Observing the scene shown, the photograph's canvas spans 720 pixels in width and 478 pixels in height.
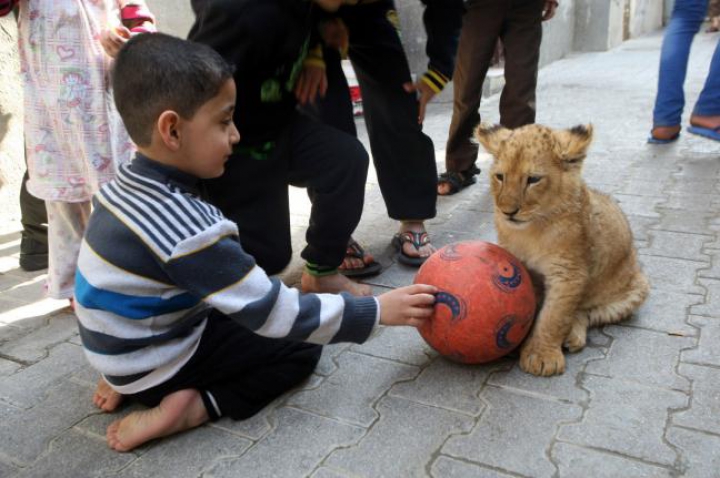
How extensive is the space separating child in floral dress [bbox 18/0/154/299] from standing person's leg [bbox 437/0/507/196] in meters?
2.72

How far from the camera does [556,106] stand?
328 inches

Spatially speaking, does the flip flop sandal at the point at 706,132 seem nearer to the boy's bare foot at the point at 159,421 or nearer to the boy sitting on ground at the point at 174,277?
the boy sitting on ground at the point at 174,277

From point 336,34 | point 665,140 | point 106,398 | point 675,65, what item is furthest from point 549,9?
point 106,398

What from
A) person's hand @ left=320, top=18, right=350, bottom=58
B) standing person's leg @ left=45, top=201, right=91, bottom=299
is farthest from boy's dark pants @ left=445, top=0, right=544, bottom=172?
standing person's leg @ left=45, top=201, right=91, bottom=299

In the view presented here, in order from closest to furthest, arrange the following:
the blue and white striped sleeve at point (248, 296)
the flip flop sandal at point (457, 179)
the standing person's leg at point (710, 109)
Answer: the blue and white striped sleeve at point (248, 296) < the flip flop sandal at point (457, 179) < the standing person's leg at point (710, 109)

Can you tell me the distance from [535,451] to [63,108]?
9.21 ft

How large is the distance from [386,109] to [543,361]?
1.91 meters

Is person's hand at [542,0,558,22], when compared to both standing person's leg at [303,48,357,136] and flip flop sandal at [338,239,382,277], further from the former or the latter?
flip flop sandal at [338,239,382,277]

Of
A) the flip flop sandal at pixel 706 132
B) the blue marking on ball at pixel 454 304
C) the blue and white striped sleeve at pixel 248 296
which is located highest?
the blue and white striped sleeve at pixel 248 296

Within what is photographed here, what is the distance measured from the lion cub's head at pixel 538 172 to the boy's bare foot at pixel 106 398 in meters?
1.85

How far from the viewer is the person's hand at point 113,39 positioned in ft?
10.3

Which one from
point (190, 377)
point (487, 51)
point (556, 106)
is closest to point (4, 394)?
point (190, 377)

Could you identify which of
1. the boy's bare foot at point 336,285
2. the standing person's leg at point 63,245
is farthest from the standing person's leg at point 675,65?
the standing person's leg at point 63,245

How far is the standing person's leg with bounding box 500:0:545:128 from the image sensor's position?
16.5 feet
